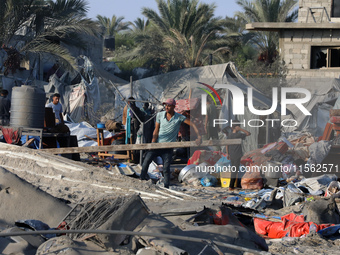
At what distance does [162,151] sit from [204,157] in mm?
2973

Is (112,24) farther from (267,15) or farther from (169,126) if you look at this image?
(169,126)

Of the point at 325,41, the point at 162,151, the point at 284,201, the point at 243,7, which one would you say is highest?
the point at 243,7

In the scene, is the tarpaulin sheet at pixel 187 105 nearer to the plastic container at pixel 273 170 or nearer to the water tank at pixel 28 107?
the plastic container at pixel 273 170

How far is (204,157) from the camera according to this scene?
35.9 ft

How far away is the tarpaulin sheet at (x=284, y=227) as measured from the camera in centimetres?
598

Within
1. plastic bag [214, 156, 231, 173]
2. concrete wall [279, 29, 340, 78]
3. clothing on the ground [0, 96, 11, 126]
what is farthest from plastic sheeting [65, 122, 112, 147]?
Answer: concrete wall [279, 29, 340, 78]

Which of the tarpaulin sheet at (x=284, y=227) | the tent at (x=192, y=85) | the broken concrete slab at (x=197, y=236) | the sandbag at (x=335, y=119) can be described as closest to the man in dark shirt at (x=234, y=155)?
the sandbag at (x=335, y=119)

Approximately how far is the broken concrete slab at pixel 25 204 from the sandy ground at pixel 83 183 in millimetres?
559

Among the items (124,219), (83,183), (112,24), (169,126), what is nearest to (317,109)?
(169,126)

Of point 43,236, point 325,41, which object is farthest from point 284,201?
point 325,41

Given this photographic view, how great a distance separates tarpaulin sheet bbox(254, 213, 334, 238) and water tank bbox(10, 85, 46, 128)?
555cm

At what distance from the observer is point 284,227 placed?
6113 mm

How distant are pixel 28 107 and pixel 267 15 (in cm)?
1934

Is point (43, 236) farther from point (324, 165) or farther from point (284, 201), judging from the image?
point (324, 165)
